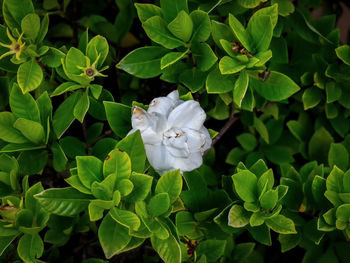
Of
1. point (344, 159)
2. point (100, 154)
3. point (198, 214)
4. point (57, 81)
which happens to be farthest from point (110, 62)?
point (344, 159)

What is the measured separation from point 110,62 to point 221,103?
29cm

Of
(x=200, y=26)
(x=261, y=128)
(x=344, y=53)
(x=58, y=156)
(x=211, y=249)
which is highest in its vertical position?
(x=200, y=26)

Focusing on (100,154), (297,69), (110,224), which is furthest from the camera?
(297,69)

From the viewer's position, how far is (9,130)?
94 centimetres

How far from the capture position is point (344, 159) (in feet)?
3.71

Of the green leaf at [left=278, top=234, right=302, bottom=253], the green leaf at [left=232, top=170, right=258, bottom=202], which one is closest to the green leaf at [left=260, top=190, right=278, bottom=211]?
the green leaf at [left=232, top=170, right=258, bottom=202]

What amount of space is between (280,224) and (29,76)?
59 centimetres

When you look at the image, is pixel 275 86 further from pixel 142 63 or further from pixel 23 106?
pixel 23 106

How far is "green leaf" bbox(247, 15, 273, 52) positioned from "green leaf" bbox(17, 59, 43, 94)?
44 cm

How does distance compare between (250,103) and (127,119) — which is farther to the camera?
(250,103)

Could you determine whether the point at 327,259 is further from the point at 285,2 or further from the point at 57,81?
the point at 57,81

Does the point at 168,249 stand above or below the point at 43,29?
below

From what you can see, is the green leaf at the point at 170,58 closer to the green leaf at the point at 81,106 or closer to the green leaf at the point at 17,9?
the green leaf at the point at 81,106

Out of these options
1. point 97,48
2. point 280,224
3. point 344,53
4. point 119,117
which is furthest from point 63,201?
point 344,53
